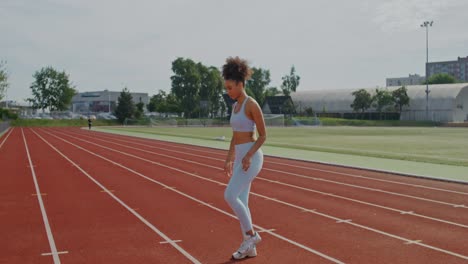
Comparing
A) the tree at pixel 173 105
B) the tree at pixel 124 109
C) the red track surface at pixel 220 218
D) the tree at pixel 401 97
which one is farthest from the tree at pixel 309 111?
the red track surface at pixel 220 218

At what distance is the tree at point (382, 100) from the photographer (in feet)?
276

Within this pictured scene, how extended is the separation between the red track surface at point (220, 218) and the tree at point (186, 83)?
8152cm

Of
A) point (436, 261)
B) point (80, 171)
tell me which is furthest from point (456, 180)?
point (80, 171)

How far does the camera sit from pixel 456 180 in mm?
11133

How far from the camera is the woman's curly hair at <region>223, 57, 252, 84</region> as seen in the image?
5.05m

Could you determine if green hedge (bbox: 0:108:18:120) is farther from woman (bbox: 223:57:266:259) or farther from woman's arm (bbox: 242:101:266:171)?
woman's arm (bbox: 242:101:266:171)

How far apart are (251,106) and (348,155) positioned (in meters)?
14.5

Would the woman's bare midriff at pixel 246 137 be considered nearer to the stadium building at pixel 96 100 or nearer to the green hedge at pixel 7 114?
the green hedge at pixel 7 114

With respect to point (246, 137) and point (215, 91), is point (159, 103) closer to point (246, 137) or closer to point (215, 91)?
point (215, 91)

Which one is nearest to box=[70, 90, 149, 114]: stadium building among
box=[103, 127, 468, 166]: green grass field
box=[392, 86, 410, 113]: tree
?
box=[392, 86, 410, 113]: tree

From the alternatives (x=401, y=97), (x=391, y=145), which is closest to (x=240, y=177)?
(x=391, y=145)

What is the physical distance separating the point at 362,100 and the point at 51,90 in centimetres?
5735

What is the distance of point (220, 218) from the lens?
24.5 ft

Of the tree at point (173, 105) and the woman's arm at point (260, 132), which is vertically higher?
the tree at point (173, 105)
